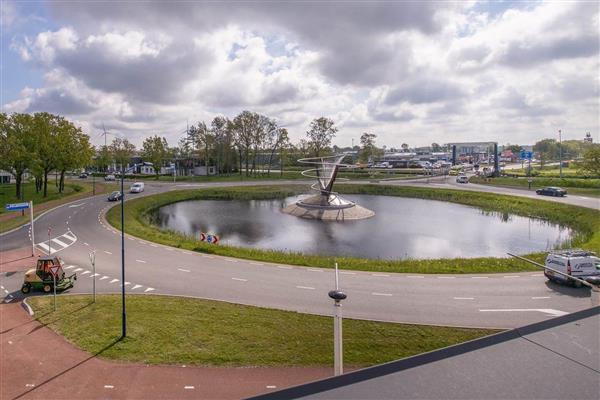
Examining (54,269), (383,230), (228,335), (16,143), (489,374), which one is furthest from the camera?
(16,143)

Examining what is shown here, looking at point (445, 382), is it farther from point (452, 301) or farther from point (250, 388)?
point (452, 301)

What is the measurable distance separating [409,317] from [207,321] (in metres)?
9.58

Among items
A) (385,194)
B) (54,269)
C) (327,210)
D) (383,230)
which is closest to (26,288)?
(54,269)

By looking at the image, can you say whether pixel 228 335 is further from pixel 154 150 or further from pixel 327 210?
pixel 154 150

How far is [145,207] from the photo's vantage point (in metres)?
58.3

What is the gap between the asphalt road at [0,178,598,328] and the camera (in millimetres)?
19344

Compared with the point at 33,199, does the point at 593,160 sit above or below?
above

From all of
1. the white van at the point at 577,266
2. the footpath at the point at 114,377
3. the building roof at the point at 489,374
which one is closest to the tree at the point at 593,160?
the white van at the point at 577,266

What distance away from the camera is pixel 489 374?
838cm

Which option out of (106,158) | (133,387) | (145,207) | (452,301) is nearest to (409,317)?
(452,301)

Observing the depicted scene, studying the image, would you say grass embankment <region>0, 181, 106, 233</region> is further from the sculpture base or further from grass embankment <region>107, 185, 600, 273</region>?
the sculpture base

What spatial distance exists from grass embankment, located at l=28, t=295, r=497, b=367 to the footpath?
50cm

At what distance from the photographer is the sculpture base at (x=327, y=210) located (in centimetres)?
5262

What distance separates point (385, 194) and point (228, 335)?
6743cm
